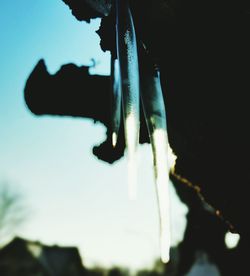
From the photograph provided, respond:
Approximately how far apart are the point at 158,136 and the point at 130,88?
22cm

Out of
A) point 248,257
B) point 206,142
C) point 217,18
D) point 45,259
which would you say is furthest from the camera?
point 45,259

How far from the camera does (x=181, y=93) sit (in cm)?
163

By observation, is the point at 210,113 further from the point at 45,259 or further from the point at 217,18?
the point at 45,259

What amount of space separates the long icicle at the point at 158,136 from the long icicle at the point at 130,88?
102 millimetres

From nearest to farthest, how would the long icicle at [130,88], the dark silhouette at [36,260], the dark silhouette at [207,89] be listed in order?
the long icicle at [130,88] < the dark silhouette at [207,89] < the dark silhouette at [36,260]

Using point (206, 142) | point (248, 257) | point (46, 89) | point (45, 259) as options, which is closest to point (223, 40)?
point (206, 142)

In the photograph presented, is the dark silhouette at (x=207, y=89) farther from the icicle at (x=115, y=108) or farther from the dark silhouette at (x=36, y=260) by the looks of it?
the dark silhouette at (x=36, y=260)

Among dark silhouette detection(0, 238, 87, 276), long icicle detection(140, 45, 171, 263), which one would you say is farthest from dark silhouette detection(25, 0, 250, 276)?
dark silhouette detection(0, 238, 87, 276)

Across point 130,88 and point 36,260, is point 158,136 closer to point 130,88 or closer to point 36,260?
point 130,88

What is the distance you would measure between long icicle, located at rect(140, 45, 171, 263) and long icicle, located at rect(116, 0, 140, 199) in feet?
0.33

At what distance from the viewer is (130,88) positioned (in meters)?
1.35

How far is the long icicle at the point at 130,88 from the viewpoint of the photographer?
4.20 feet

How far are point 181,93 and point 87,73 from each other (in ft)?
3.28

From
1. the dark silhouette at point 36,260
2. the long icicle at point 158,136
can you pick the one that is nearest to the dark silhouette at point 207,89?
the long icicle at point 158,136
